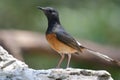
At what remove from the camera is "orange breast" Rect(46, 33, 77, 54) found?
762cm

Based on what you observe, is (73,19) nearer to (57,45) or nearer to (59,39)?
(59,39)

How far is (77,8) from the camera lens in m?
14.7

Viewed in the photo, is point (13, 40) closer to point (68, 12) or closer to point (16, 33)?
point (16, 33)

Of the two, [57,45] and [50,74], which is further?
[57,45]

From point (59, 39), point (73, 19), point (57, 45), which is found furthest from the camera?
point (73, 19)

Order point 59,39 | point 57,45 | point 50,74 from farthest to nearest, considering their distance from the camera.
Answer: point 59,39, point 57,45, point 50,74

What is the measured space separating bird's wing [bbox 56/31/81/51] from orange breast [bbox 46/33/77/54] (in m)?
0.05

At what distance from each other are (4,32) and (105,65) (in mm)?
1937

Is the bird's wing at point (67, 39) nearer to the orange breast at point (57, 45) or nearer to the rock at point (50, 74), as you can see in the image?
the orange breast at point (57, 45)

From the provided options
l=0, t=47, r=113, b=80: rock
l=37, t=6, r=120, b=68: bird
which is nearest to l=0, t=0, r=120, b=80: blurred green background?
l=37, t=6, r=120, b=68: bird

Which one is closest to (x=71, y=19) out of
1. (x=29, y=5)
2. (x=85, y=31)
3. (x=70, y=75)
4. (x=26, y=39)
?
(x=85, y=31)

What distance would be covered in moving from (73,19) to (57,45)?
20.1 feet

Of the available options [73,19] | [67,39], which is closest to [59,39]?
[67,39]

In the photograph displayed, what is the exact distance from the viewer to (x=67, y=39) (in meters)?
7.75
